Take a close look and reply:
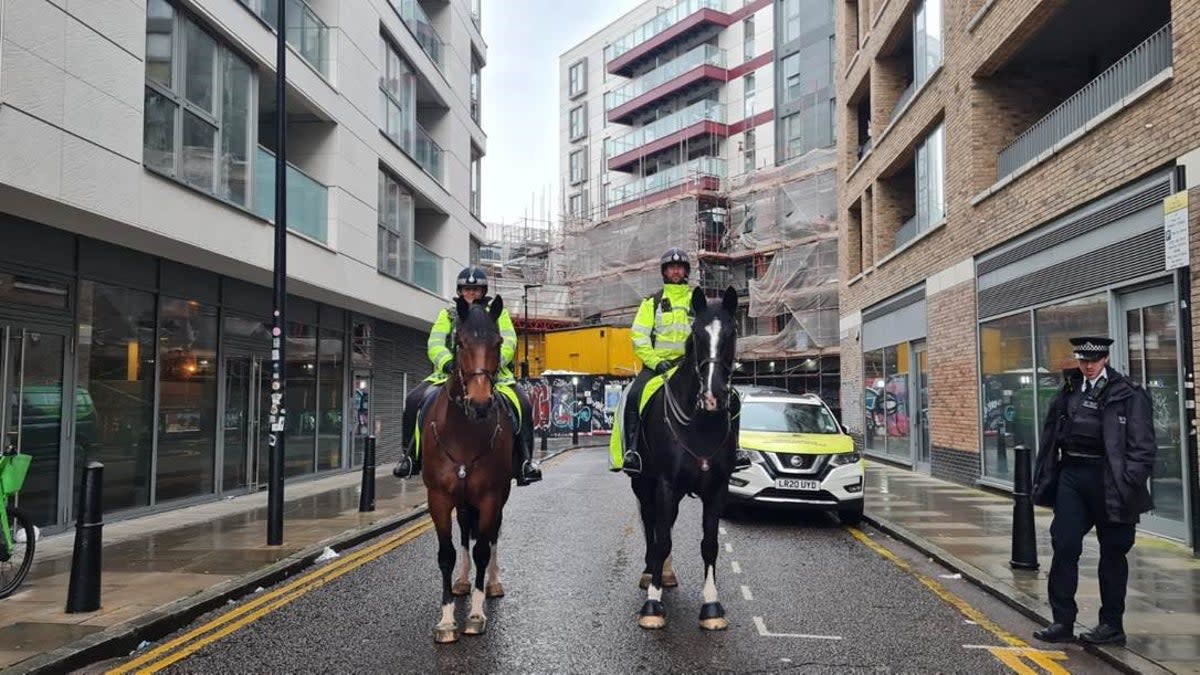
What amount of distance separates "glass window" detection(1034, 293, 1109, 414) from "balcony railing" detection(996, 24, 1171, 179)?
97.3 inches

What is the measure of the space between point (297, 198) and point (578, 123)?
46342 millimetres

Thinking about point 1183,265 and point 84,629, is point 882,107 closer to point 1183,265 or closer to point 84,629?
point 1183,265

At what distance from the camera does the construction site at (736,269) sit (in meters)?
35.9

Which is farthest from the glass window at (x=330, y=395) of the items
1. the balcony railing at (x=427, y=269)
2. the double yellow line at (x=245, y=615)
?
the double yellow line at (x=245, y=615)

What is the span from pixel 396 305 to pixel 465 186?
8.00 m

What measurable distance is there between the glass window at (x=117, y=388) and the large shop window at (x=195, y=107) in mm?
1965

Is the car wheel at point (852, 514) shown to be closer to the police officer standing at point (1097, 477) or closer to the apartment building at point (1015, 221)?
the apartment building at point (1015, 221)

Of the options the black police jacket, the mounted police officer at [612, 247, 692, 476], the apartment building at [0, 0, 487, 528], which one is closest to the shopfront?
the black police jacket

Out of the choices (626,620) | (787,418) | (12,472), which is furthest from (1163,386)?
(12,472)

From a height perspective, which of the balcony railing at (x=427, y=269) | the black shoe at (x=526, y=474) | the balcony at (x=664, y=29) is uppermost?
the balcony at (x=664, y=29)

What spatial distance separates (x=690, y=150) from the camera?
160 feet

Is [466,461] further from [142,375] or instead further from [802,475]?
[142,375]

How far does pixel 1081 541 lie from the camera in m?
6.20

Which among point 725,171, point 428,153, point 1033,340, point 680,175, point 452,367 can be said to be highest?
point 725,171
